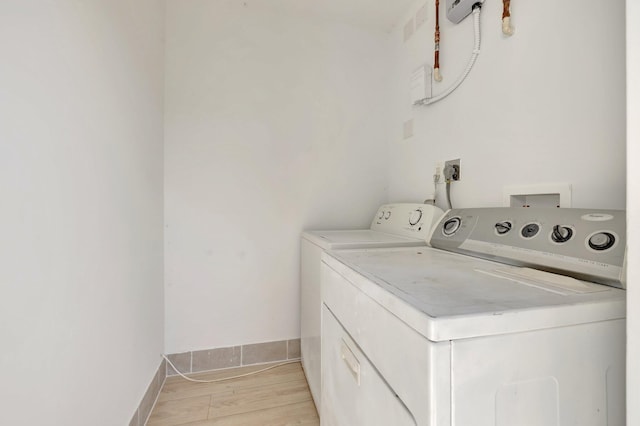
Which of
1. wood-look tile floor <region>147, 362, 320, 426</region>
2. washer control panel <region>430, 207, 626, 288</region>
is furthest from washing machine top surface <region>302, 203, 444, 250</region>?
wood-look tile floor <region>147, 362, 320, 426</region>

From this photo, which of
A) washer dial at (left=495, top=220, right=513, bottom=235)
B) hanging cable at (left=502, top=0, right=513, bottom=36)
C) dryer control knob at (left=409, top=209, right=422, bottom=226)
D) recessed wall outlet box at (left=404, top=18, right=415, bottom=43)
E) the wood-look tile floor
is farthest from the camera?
recessed wall outlet box at (left=404, top=18, right=415, bottom=43)

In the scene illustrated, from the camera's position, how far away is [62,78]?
777 mm

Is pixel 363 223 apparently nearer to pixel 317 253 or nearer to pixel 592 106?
pixel 317 253

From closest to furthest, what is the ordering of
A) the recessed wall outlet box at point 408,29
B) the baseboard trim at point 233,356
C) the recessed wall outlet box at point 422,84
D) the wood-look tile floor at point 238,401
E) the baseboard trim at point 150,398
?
1. the baseboard trim at point 150,398
2. the wood-look tile floor at point 238,401
3. the recessed wall outlet box at point 422,84
4. the baseboard trim at point 233,356
5. the recessed wall outlet box at point 408,29

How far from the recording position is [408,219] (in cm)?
153

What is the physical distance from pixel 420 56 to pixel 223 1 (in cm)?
131

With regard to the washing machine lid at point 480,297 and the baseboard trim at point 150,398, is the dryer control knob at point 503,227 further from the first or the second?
the baseboard trim at point 150,398

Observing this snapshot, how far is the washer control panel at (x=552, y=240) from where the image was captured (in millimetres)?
657

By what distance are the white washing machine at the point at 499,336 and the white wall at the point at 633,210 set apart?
67 mm

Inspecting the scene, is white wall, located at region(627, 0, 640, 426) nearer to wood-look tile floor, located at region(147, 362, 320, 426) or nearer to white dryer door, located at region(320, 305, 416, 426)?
white dryer door, located at region(320, 305, 416, 426)

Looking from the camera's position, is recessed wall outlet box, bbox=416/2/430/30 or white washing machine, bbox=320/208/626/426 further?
recessed wall outlet box, bbox=416/2/430/30

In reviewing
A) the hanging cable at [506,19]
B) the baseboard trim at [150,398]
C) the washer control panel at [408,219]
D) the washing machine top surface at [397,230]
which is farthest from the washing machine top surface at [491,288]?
the baseboard trim at [150,398]

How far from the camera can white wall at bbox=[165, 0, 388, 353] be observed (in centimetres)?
174

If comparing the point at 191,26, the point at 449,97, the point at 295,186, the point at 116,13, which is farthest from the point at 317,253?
the point at 191,26
